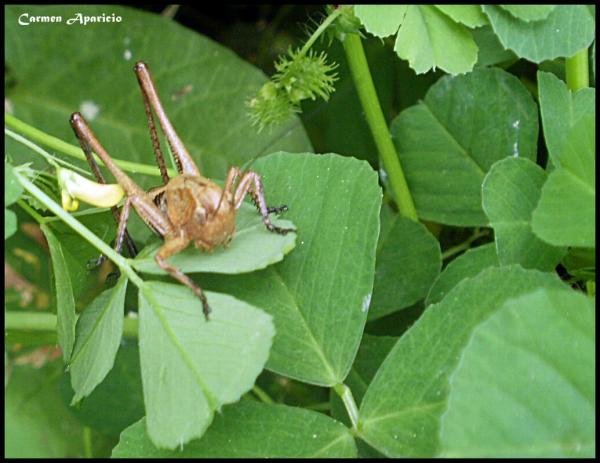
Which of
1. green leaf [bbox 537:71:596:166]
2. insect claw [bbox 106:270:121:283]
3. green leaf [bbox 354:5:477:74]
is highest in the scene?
green leaf [bbox 354:5:477:74]

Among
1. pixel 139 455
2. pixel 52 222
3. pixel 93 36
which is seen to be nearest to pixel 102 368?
pixel 139 455

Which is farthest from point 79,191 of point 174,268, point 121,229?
point 174,268

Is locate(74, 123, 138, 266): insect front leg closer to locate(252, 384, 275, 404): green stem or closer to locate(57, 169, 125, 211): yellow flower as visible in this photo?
locate(57, 169, 125, 211): yellow flower

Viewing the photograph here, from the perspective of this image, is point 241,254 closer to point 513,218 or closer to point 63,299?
point 63,299

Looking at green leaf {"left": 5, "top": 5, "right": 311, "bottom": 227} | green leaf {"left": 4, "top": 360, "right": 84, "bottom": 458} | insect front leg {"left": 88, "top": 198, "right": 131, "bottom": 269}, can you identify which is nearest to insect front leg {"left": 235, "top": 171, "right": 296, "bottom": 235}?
insect front leg {"left": 88, "top": 198, "right": 131, "bottom": 269}

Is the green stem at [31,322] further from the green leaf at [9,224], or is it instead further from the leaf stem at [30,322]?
the green leaf at [9,224]
